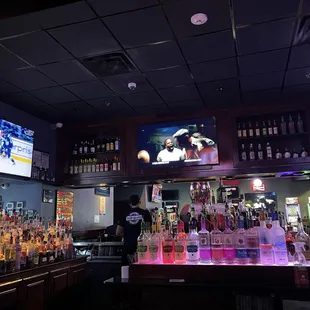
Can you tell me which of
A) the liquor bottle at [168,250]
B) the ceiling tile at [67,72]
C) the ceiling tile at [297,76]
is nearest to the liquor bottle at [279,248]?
the liquor bottle at [168,250]

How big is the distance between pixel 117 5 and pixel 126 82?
4.64 feet

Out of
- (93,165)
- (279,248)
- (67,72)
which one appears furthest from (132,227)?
(279,248)

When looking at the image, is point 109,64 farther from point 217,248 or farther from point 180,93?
point 217,248

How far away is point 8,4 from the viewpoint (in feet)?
4.71

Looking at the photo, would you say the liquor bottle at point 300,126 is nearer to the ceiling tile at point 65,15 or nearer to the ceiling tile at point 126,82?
the ceiling tile at point 126,82

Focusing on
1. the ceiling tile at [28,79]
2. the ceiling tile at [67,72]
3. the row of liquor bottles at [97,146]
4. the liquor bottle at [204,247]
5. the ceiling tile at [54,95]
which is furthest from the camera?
the row of liquor bottles at [97,146]

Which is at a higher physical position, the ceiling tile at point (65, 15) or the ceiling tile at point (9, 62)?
the ceiling tile at point (9, 62)

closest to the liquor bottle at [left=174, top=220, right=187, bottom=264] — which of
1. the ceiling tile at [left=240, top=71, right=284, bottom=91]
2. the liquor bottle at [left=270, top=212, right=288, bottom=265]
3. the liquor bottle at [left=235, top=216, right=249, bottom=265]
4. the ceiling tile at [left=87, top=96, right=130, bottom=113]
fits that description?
the liquor bottle at [left=235, top=216, right=249, bottom=265]

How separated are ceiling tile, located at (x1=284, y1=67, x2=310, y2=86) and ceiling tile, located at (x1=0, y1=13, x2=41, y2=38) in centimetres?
274

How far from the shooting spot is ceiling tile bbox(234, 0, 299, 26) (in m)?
2.50

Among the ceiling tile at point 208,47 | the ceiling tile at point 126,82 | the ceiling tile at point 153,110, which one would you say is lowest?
the ceiling tile at point 208,47

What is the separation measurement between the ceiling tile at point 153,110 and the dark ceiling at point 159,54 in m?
0.05

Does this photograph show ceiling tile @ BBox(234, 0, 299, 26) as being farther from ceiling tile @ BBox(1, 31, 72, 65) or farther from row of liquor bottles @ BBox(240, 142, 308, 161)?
row of liquor bottles @ BBox(240, 142, 308, 161)

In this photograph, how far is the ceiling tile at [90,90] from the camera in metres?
3.91
